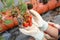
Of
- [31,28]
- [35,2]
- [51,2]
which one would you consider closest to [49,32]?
[31,28]

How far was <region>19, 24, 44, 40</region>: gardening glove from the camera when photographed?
1.61 m

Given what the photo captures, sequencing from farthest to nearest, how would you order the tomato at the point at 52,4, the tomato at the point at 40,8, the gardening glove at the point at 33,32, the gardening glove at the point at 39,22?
the tomato at the point at 52,4 < the tomato at the point at 40,8 < the gardening glove at the point at 39,22 < the gardening glove at the point at 33,32

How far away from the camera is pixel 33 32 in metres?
1.64

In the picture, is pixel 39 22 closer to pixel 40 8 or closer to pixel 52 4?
pixel 40 8

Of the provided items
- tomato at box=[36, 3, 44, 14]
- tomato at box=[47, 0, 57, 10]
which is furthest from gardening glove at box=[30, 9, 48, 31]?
tomato at box=[47, 0, 57, 10]

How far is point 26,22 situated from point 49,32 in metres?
0.36

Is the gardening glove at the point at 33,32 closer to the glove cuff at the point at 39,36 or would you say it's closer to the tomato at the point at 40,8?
the glove cuff at the point at 39,36

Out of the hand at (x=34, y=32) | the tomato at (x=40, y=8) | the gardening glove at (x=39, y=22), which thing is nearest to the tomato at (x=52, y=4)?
the tomato at (x=40, y=8)

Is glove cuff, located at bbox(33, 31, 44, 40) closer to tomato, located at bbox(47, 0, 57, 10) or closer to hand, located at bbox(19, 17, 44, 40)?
hand, located at bbox(19, 17, 44, 40)

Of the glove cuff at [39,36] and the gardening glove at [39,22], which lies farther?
the gardening glove at [39,22]

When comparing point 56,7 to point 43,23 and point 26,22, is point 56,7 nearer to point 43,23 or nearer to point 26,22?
point 43,23

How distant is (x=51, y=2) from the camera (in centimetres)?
239

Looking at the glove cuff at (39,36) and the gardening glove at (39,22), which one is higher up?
the gardening glove at (39,22)

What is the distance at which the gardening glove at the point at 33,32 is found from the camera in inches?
63.3
